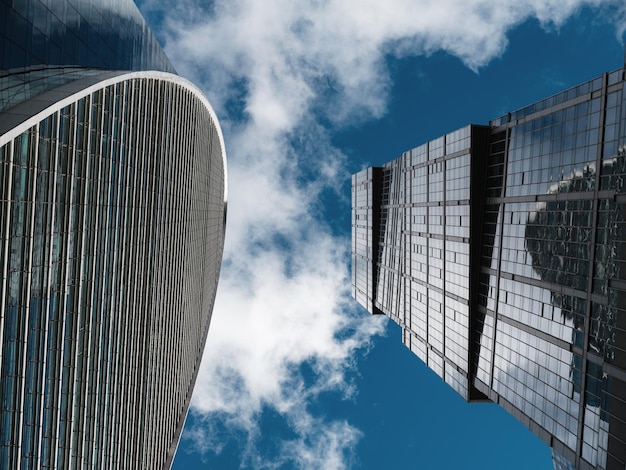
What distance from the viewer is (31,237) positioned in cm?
2931

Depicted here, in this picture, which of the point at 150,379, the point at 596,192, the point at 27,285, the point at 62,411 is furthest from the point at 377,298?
the point at 27,285

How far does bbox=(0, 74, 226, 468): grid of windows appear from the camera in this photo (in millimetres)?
29141

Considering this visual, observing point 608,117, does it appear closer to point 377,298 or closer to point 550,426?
point 550,426

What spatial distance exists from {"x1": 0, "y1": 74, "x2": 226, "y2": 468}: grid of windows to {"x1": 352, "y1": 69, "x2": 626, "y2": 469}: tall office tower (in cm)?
4075

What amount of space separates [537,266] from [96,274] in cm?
4301

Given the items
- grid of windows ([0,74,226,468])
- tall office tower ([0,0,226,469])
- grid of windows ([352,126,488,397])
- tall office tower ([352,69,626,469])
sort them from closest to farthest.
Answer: tall office tower ([0,0,226,469]) → grid of windows ([0,74,226,468]) → tall office tower ([352,69,626,469]) → grid of windows ([352,126,488,397])

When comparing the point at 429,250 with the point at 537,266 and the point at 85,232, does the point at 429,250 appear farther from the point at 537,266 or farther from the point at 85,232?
the point at 85,232

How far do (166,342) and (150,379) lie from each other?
37.0 feet

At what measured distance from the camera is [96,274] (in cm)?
4359

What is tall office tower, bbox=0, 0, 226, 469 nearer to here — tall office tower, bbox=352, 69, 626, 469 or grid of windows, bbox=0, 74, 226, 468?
grid of windows, bbox=0, 74, 226, 468

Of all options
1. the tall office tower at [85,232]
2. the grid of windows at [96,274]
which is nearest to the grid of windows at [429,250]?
the grid of windows at [96,274]

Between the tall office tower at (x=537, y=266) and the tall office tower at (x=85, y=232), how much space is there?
134 ft

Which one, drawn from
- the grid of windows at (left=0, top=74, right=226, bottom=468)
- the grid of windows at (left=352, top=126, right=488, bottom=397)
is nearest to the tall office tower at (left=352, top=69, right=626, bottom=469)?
the grid of windows at (left=352, top=126, right=488, bottom=397)

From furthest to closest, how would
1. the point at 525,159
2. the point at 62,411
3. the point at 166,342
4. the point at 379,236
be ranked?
the point at 379,236
the point at 166,342
the point at 525,159
the point at 62,411
